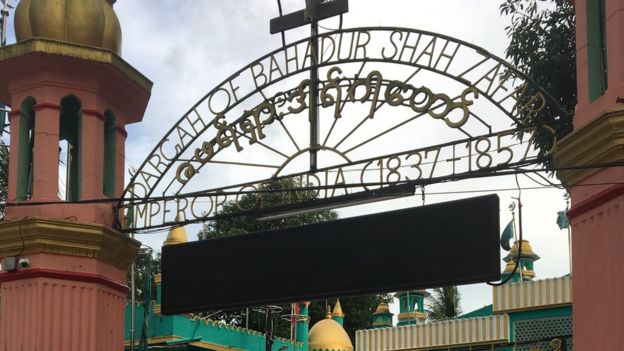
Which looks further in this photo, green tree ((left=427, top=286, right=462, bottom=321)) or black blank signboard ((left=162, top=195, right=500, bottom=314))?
green tree ((left=427, top=286, right=462, bottom=321))

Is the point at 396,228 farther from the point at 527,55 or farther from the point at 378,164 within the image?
the point at 527,55

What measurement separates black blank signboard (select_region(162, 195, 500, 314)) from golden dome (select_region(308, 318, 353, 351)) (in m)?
12.8

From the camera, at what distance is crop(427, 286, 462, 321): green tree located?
32062mm

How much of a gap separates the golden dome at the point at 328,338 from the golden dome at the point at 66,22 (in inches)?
510

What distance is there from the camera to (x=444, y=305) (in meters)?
32.5

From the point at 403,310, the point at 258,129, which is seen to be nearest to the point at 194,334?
the point at 403,310

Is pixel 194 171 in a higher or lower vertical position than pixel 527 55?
lower

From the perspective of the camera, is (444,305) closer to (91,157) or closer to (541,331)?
(541,331)

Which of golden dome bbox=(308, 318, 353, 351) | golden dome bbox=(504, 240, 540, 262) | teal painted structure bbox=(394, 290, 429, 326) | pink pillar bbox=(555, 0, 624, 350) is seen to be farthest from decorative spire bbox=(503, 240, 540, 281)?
pink pillar bbox=(555, 0, 624, 350)

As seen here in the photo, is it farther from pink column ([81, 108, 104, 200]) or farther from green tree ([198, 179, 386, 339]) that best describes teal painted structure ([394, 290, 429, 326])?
pink column ([81, 108, 104, 200])

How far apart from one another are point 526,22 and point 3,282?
258 inches

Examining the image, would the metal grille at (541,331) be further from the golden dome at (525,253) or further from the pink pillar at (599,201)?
the pink pillar at (599,201)

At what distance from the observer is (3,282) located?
397 inches

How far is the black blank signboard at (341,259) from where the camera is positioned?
8.47 m
